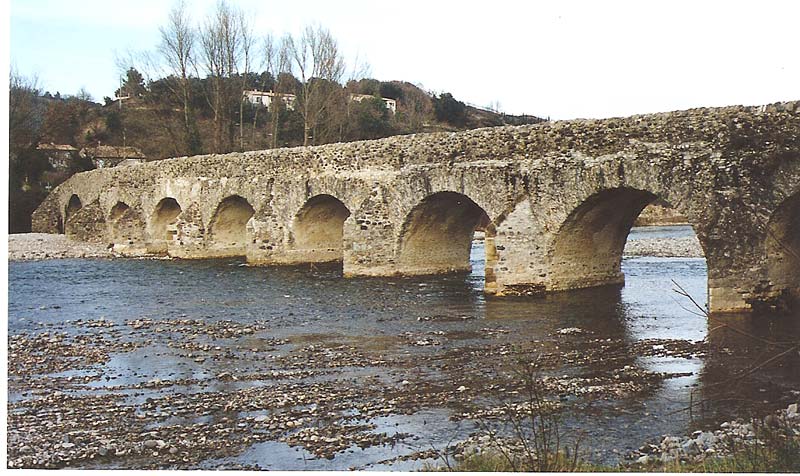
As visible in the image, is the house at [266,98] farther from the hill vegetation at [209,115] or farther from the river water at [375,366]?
the river water at [375,366]

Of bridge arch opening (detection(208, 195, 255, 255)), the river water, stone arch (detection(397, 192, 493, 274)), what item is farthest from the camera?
bridge arch opening (detection(208, 195, 255, 255))

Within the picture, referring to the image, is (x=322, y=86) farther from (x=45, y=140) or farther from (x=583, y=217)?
(x=583, y=217)

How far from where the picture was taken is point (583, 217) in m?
15.4

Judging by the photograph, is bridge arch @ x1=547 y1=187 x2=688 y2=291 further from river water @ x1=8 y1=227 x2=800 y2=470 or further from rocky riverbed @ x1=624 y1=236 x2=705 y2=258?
rocky riverbed @ x1=624 y1=236 x2=705 y2=258

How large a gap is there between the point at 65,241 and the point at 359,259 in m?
17.9

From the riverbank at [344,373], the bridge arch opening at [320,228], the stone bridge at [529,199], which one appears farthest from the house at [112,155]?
the riverbank at [344,373]

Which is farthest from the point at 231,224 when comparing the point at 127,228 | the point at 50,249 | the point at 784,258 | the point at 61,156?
the point at 61,156

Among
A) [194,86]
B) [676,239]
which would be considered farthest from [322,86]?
[676,239]

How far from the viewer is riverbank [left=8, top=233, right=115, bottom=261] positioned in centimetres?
2766

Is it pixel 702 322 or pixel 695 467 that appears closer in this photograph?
pixel 695 467

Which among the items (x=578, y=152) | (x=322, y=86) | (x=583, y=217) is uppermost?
(x=322, y=86)

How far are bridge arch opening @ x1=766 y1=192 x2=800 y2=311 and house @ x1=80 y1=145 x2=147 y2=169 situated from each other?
1537 inches

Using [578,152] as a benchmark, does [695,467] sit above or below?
below

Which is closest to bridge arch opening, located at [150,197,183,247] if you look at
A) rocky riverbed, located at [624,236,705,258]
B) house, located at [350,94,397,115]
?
rocky riverbed, located at [624,236,705,258]
